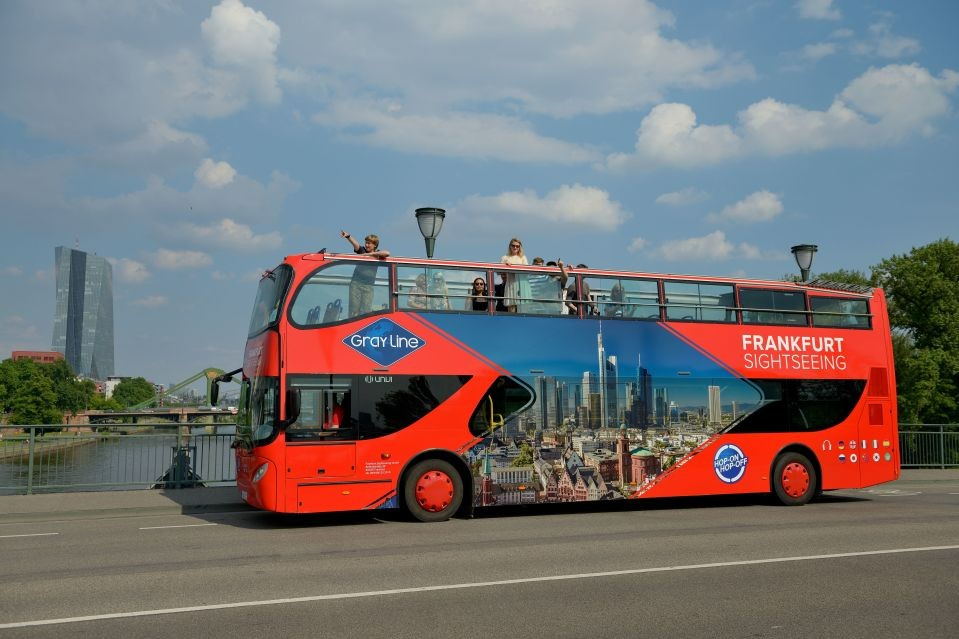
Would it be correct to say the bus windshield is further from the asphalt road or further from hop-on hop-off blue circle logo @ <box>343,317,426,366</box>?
the asphalt road

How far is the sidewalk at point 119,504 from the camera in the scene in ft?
45.2

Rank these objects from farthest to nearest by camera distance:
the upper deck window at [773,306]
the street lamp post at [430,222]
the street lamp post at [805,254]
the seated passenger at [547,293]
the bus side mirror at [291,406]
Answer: the street lamp post at [805,254], the street lamp post at [430,222], the upper deck window at [773,306], the seated passenger at [547,293], the bus side mirror at [291,406]

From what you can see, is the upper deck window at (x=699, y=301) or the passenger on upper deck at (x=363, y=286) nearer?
the passenger on upper deck at (x=363, y=286)

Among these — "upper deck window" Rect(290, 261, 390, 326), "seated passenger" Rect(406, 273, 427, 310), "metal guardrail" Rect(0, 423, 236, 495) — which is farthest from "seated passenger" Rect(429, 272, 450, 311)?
"metal guardrail" Rect(0, 423, 236, 495)

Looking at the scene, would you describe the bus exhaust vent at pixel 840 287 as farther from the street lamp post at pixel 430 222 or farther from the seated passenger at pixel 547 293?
the street lamp post at pixel 430 222

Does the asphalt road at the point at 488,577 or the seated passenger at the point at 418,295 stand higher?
the seated passenger at the point at 418,295

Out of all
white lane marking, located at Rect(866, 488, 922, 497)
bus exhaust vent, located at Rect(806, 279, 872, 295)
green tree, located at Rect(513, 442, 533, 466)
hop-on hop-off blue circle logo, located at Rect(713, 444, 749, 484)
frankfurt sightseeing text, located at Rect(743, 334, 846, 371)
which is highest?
bus exhaust vent, located at Rect(806, 279, 872, 295)

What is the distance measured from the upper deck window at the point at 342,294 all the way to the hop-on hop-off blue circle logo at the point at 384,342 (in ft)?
0.81

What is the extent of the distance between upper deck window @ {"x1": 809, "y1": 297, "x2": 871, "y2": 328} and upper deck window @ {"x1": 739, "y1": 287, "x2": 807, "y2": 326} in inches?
11.4

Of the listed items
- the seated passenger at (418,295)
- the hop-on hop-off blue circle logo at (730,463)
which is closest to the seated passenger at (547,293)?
the seated passenger at (418,295)

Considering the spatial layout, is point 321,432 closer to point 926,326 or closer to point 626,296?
point 626,296

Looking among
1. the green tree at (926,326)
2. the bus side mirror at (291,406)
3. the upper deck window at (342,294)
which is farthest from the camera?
the green tree at (926,326)

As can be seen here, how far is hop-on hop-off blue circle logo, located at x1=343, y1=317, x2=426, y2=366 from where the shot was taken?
40.6ft

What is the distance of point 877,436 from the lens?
15.6 meters
